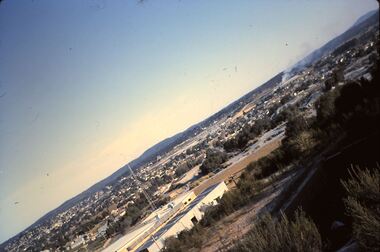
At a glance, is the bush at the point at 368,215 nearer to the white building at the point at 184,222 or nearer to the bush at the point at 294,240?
the bush at the point at 294,240

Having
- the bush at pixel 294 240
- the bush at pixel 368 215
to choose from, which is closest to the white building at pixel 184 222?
the bush at pixel 294 240

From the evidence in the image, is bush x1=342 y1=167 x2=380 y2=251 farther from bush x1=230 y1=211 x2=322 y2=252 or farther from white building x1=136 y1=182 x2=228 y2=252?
white building x1=136 y1=182 x2=228 y2=252

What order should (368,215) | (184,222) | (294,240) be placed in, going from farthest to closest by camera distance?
(184,222)
(294,240)
(368,215)

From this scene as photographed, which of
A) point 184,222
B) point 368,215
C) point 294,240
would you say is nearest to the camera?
point 368,215

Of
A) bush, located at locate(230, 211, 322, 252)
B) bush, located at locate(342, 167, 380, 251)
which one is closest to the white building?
bush, located at locate(230, 211, 322, 252)

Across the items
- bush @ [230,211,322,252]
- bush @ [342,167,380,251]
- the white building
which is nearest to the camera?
bush @ [342,167,380,251]

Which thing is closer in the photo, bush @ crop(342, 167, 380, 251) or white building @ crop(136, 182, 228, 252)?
bush @ crop(342, 167, 380, 251)

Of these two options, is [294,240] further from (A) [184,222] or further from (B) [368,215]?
(A) [184,222]

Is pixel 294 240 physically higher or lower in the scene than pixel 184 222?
higher

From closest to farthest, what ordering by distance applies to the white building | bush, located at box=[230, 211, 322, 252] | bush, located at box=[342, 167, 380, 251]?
bush, located at box=[342, 167, 380, 251]
bush, located at box=[230, 211, 322, 252]
the white building

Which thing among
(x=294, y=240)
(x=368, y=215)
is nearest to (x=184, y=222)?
(x=294, y=240)

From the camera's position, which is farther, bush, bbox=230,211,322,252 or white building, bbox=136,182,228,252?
white building, bbox=136,182,228,252

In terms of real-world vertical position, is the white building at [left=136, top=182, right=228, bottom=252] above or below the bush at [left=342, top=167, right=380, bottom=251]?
below
